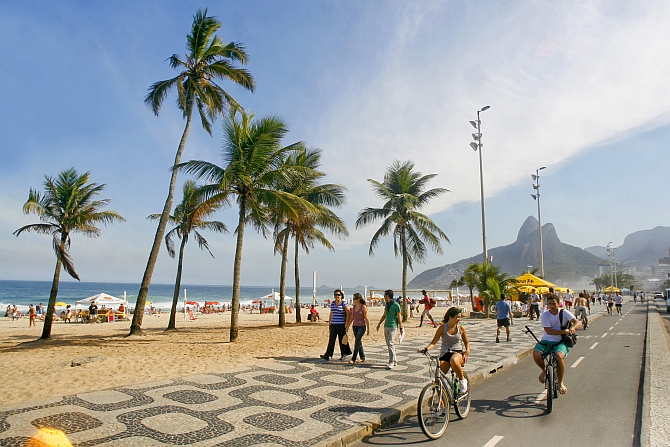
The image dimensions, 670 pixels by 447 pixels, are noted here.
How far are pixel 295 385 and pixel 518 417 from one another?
343 centimetres

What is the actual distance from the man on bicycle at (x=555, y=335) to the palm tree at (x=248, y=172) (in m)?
8.71

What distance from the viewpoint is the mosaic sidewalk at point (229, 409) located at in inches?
186

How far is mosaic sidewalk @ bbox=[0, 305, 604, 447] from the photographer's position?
4.73m

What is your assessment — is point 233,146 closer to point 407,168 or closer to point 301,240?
point 301,240

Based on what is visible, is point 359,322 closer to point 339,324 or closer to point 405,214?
point 339,324

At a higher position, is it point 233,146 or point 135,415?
point 233,146

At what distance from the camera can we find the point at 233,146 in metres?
14.2

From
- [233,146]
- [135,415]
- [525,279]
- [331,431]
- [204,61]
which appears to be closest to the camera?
[331,431]

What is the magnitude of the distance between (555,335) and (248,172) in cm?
1034

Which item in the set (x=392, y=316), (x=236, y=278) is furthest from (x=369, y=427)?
(x=236, y=278)

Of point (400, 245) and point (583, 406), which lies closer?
point (583, 406)

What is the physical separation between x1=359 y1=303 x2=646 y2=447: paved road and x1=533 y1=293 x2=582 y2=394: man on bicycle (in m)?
0.58

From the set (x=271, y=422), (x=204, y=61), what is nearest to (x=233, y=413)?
(x=271, y=422)

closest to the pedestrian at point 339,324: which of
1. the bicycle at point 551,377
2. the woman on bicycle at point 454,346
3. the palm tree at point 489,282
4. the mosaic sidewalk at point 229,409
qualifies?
the mosaic sidewalk at point 229,409
